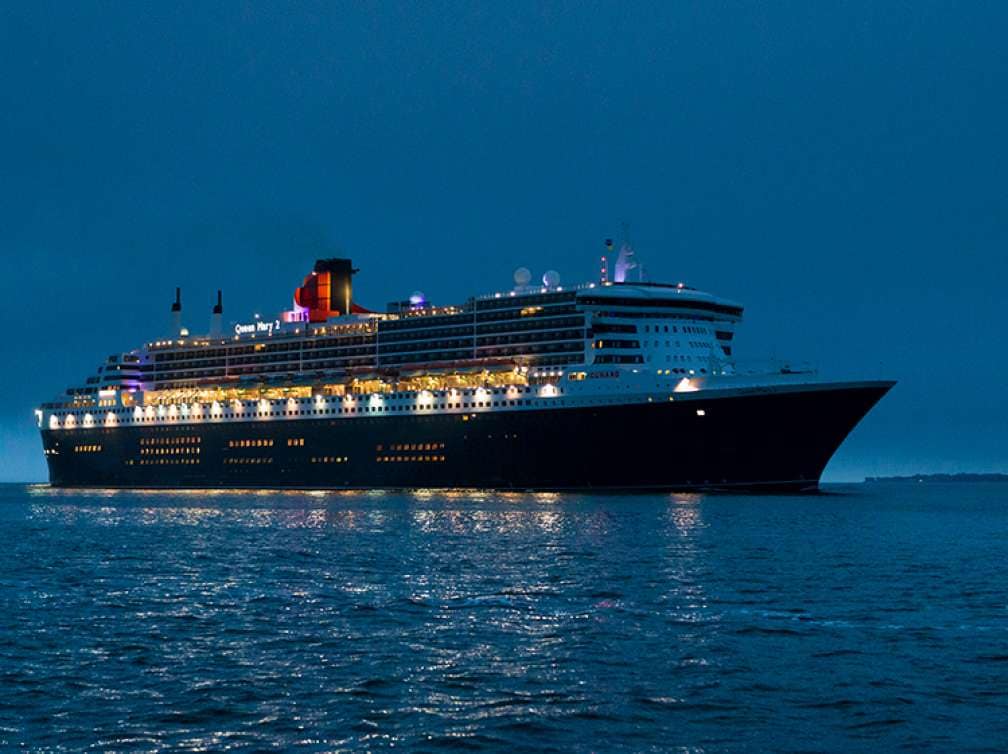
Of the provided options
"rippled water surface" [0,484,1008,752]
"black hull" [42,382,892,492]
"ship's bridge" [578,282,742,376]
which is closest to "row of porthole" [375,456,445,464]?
"black hull" [42,382,892,492]

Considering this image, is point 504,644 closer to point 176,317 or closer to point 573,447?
point 573,447

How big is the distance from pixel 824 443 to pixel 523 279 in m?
22.8

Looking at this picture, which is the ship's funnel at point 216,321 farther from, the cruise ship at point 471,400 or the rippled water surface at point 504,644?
the rippled water surface at point 504,644

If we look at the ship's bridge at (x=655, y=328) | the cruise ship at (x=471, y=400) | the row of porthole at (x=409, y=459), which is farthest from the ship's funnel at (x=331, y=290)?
the ship's bridge at (x=655, y=328)

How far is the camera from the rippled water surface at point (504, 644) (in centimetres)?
1728

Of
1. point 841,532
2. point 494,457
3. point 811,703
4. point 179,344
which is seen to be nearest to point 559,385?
point 494,457

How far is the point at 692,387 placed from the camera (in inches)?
2906

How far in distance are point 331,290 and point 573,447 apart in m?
35.0

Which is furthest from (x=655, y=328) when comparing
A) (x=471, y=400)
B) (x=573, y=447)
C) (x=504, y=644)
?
(x=504, y=644)

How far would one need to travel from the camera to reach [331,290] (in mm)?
105188

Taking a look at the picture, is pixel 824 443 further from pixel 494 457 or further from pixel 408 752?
pixel 408 752

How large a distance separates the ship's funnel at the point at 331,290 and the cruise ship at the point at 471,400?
0.52 feet

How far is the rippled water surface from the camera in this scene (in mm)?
17281

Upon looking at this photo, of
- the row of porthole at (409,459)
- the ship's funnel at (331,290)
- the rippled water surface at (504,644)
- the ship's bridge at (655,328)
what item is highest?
the ship's funnel at (331,290)
